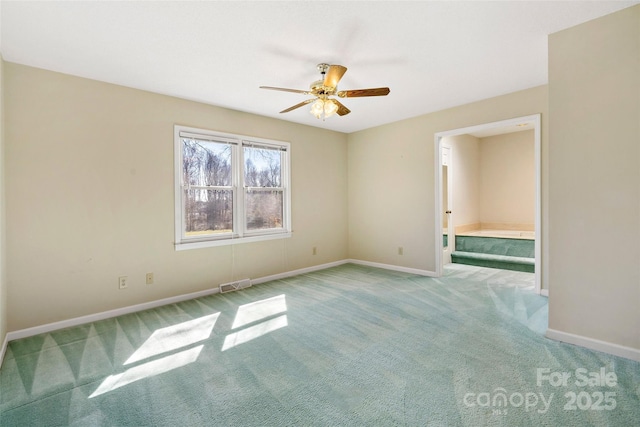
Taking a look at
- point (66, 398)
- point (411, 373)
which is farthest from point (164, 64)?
point (411, 373)

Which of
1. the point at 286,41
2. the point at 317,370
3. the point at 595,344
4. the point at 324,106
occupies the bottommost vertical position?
the point at 317,370

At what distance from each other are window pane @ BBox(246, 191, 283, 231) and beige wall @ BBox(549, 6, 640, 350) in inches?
137

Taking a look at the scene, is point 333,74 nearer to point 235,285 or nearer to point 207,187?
point 207,187

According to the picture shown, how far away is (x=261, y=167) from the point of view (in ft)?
15.2

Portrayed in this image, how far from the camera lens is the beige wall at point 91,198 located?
9.17 feet

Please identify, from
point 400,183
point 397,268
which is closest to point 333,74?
point 400,183

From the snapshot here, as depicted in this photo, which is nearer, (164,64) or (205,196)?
(164,64)

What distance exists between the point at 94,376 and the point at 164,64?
2644mm

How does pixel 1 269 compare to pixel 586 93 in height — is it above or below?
below

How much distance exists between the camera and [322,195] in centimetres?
546

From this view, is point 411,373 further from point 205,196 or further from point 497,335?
point 205,196

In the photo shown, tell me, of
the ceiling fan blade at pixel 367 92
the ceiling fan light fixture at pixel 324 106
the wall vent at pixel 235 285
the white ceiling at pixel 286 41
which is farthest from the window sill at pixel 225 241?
the ceiling fan blade at pixel 367 92

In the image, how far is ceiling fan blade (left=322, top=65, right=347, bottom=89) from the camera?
2.51 m

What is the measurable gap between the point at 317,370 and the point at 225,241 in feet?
8.23
